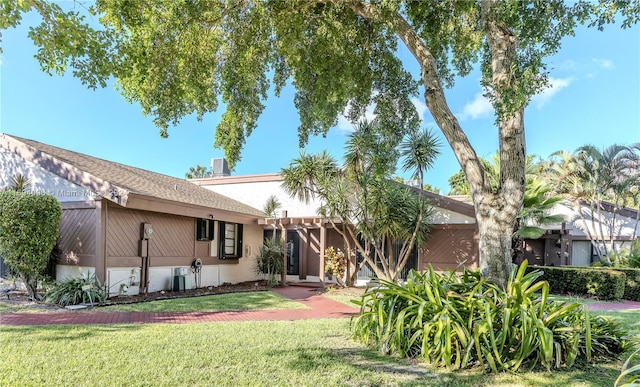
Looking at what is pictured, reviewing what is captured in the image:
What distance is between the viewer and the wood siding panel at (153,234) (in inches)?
436

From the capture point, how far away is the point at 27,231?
376 inches

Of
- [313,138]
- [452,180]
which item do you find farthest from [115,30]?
[452,180]

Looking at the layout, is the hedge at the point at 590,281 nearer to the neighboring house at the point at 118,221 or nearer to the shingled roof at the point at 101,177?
the neighboring house at the point at 118,221

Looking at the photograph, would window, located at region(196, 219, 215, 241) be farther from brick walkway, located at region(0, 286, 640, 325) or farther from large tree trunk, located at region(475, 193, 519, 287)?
large tree trunk, located at region(475, 193, 519, 287)

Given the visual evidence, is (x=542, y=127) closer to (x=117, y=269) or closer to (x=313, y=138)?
(x=313, y=138)

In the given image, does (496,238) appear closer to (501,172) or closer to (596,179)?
(501,172)

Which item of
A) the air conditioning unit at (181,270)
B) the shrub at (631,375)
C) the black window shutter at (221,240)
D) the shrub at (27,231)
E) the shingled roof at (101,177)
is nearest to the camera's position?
the shrub at (631,375)

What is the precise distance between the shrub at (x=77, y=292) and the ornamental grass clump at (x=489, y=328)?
23.6ft

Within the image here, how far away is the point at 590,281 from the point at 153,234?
1434cm

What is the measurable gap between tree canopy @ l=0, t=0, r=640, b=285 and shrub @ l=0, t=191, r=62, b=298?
4011 millimetres

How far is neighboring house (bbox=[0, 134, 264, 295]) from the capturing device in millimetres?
10688

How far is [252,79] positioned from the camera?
8930 mm

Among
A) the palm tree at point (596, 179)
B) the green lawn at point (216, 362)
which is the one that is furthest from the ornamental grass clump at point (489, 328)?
the palm tree at point (596, 179)

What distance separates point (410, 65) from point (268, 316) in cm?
698
